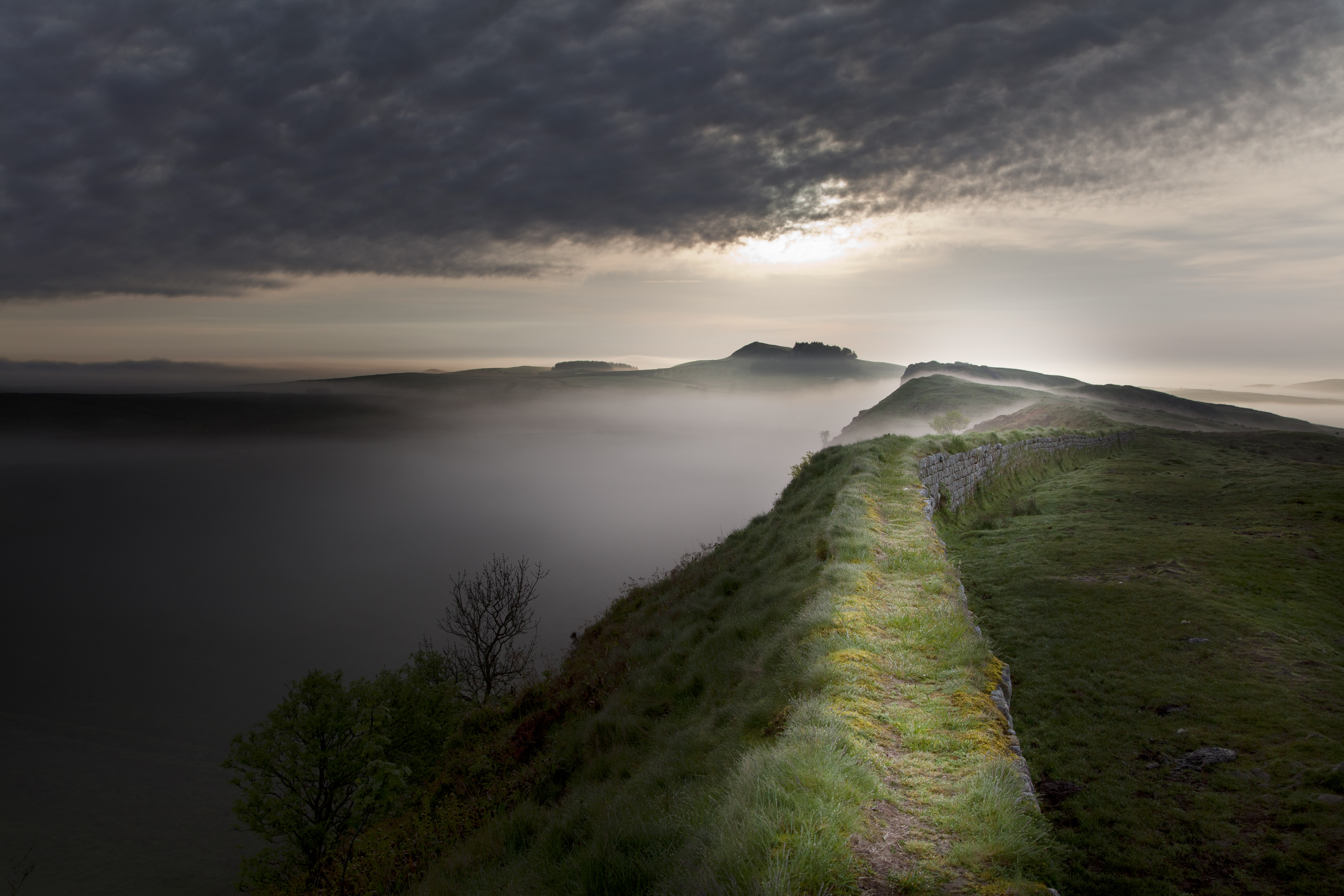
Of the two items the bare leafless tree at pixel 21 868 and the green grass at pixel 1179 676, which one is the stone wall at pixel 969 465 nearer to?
the green grass at pixel 1179 676

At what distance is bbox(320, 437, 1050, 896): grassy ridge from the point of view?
12.6 ft

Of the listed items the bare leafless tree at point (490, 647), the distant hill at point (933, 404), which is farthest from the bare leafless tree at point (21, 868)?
the distant hill at point (933, 404)

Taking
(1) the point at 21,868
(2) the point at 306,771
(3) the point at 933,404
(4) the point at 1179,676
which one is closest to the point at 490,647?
(2) the point at 306,771

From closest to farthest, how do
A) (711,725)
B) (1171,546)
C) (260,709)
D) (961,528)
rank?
(711,725)
(1171,546)
(961,528)
(260,709)

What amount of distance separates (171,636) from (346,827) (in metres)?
141

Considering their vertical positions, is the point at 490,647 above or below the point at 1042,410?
below

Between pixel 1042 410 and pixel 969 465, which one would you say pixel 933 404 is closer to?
pixel 1042 410

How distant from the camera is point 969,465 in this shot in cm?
2000

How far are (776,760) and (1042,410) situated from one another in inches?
3033

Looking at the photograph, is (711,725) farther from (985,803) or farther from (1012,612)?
(1012,612)

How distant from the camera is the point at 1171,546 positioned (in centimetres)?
1326

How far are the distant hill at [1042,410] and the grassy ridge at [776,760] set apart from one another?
54.7m

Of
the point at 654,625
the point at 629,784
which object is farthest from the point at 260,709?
the point at 629,784

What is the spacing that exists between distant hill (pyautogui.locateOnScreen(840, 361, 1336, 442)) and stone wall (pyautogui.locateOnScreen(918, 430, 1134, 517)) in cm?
3300
